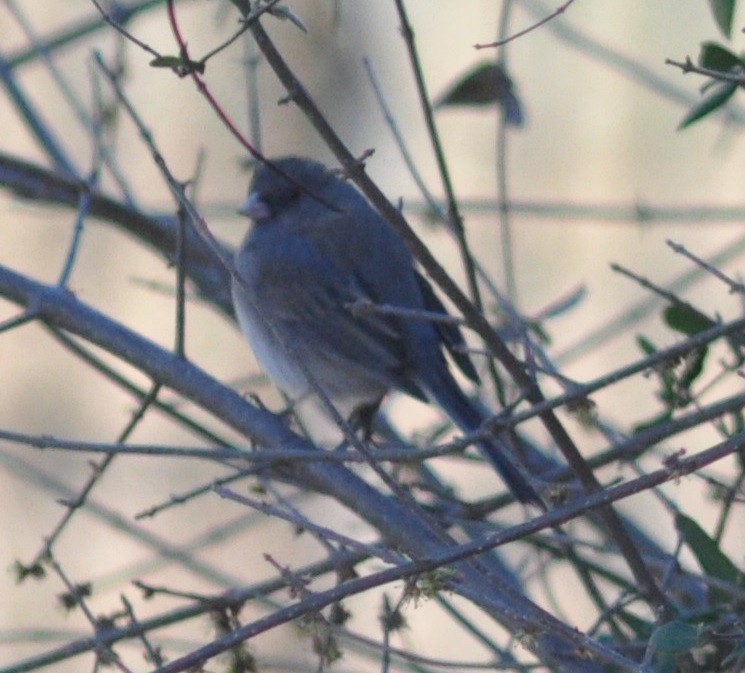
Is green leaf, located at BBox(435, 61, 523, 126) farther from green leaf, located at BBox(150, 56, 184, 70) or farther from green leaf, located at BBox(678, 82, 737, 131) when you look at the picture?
green leaf, located at BBox(150, 56, 184, 70)

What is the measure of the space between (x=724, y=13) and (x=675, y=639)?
852mm

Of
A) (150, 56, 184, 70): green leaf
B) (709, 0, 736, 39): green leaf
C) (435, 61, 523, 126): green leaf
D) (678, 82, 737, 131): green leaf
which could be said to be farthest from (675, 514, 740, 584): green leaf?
(150, 56, 184, 70): green leaf

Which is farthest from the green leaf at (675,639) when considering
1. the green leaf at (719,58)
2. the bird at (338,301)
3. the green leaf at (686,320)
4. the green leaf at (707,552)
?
the bird at (338,301)

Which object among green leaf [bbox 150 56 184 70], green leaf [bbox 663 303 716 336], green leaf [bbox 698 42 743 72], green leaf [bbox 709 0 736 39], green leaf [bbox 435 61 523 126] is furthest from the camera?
green leaf [bbox 435 61 523 126]

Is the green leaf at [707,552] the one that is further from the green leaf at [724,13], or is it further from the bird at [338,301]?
the bird at [338,301]

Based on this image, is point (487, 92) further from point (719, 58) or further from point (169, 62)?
point (169, 62)

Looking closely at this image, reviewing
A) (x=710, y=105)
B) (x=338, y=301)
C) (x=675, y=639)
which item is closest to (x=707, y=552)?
(x=675, y=639)

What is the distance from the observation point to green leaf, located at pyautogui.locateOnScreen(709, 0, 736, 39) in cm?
193

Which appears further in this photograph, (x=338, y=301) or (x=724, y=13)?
(x=338, y=301)

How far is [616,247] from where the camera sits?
532 centimetres

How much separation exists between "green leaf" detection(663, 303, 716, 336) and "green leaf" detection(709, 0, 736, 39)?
49 centimetres

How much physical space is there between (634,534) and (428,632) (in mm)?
2575

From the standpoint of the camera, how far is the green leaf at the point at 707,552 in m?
2.12

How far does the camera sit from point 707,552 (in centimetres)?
213
